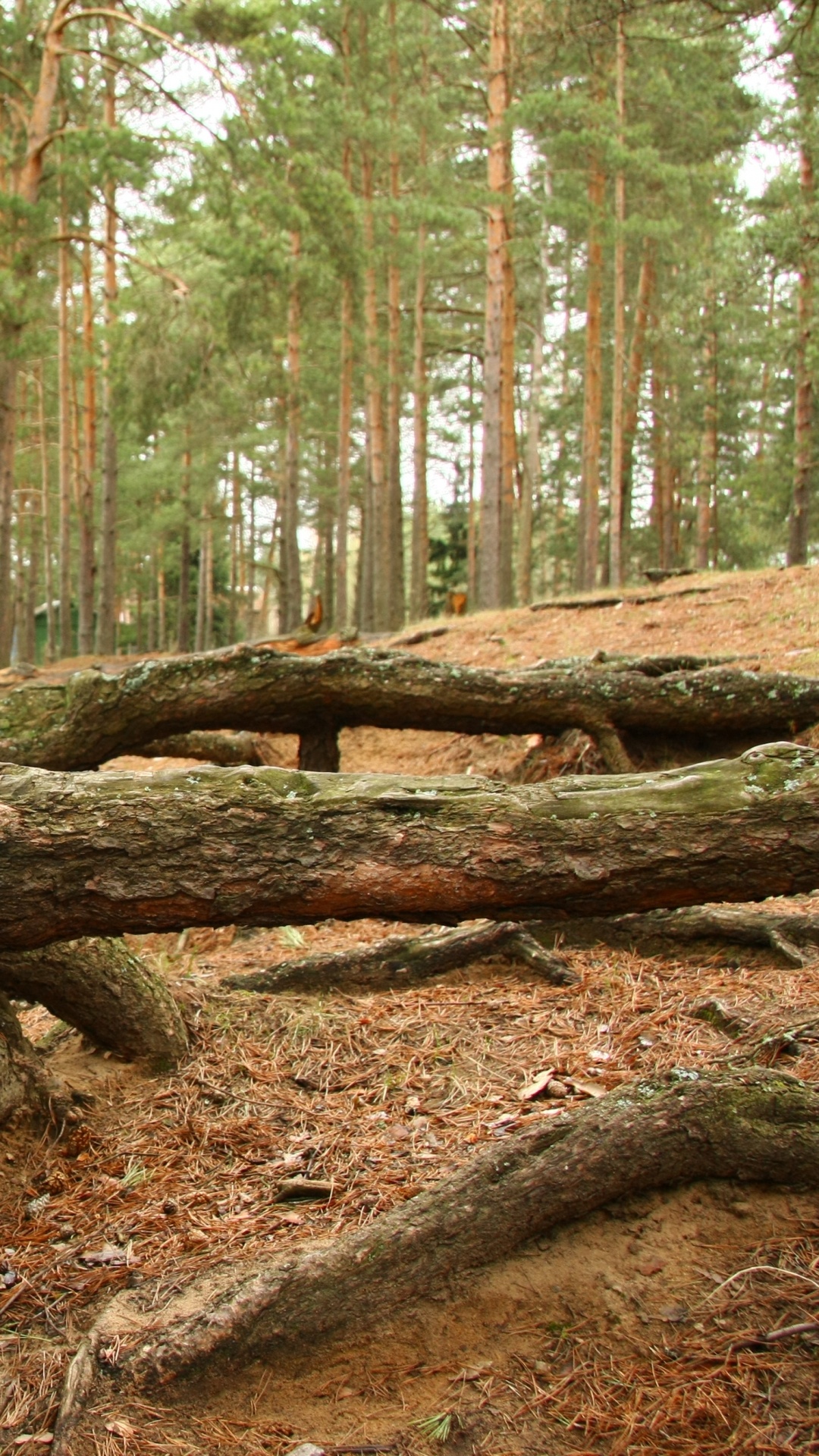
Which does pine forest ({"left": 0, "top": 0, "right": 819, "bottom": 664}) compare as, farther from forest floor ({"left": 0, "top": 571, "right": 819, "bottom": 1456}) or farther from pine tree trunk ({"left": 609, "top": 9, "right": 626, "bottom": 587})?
forest floor ({"left": 0, "top": 571, "right": 819, "bottom": 1456})

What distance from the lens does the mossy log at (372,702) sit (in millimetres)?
5461

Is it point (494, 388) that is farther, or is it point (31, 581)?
point (31, 581)

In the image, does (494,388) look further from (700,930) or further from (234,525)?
(234,525)

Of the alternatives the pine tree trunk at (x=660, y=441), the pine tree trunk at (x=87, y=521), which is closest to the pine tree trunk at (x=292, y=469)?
the pine tree trunk at (x=87, y=521)

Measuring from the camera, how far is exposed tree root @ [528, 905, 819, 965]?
475cm

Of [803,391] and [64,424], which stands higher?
[64,424]

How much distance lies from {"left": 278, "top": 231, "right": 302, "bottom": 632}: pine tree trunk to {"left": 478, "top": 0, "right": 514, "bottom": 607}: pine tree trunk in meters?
4.06

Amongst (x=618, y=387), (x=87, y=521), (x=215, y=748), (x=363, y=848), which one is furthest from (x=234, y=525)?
(x=363, y=848)

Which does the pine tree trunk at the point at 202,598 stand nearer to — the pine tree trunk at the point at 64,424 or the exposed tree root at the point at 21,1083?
the pine tree trunk at the point at 64,424

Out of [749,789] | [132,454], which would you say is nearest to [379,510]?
[132,454]

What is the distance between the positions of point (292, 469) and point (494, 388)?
5.13m

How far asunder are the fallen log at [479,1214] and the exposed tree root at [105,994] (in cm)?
116

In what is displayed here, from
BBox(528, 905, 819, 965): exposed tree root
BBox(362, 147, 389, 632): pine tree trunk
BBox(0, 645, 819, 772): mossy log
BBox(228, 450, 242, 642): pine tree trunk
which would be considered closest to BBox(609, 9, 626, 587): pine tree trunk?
BBox(362, 147, 389, 632): pine tree trunk

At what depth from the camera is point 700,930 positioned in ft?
16.2
